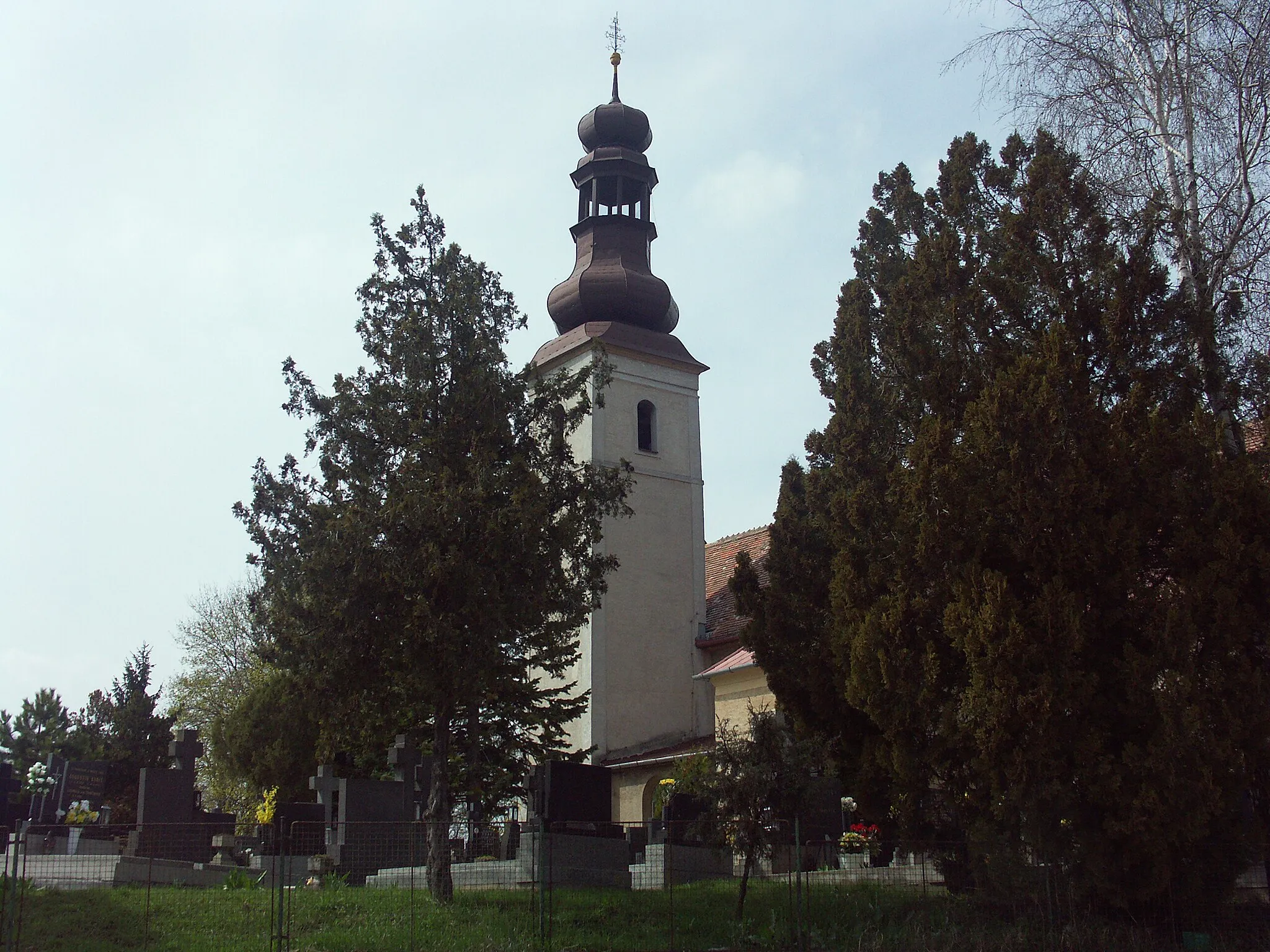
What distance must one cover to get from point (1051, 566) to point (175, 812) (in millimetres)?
16572

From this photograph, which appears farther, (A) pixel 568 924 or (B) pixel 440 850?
(B) pixel 440 850

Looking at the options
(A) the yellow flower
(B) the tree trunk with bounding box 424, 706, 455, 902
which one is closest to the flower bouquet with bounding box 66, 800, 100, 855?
(A) the yellow flower

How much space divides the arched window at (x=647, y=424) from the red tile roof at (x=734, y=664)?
7.18m

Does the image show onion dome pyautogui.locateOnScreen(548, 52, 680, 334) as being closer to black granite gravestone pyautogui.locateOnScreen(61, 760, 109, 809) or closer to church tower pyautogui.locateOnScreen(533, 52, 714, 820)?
church tower pyautogui.locateOnScreen(533, 52, 714, 820)

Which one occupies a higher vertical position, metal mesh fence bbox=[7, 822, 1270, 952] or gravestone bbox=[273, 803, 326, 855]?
gravestone bbox=[273, 803, 326, 855]

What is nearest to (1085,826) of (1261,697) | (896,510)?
(1261,697)

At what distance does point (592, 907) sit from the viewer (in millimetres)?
14250

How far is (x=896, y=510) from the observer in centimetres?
1490

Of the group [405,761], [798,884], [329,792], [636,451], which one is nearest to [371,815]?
[405,761]

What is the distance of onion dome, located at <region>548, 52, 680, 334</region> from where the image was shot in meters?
36.0

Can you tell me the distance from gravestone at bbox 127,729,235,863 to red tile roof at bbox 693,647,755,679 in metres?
12.0

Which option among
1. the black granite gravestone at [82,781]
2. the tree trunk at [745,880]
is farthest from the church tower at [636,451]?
the tree trunk at [745,880]

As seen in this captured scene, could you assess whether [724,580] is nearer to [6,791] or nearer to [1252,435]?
[1252,435]

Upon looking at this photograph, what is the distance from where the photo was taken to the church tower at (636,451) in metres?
32.7
